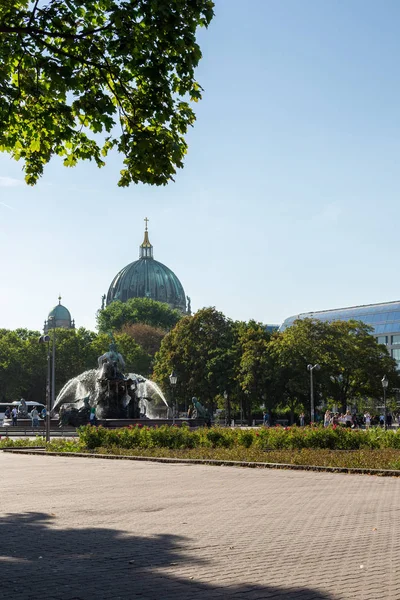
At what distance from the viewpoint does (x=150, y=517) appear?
11.9 metres

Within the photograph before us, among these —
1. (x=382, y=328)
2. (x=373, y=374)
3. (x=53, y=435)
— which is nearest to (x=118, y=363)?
(x=53, y=435)

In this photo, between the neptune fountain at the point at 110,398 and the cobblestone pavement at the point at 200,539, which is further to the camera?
the neptune fountain at the point at 110,398

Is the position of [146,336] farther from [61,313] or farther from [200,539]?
[200,539]

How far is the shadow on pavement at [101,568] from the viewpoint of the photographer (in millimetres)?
7098

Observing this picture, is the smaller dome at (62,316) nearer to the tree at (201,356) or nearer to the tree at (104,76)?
the tree at (201,356)

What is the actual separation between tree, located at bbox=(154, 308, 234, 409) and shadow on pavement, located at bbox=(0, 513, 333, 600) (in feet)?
201

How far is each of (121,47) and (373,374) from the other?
60.1 meters

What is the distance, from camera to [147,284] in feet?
613

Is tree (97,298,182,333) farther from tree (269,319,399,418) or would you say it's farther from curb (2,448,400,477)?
curb (2,448,400,477)

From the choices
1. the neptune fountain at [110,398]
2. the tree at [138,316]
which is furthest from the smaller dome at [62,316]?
the neptune fountain at [110,398]

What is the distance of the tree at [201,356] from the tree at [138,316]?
54.1 m

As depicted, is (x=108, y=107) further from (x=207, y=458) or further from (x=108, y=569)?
(x=207, y=458)

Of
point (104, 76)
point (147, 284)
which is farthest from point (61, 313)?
point (104, 76)

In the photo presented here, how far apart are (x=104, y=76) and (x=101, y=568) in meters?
6.21
